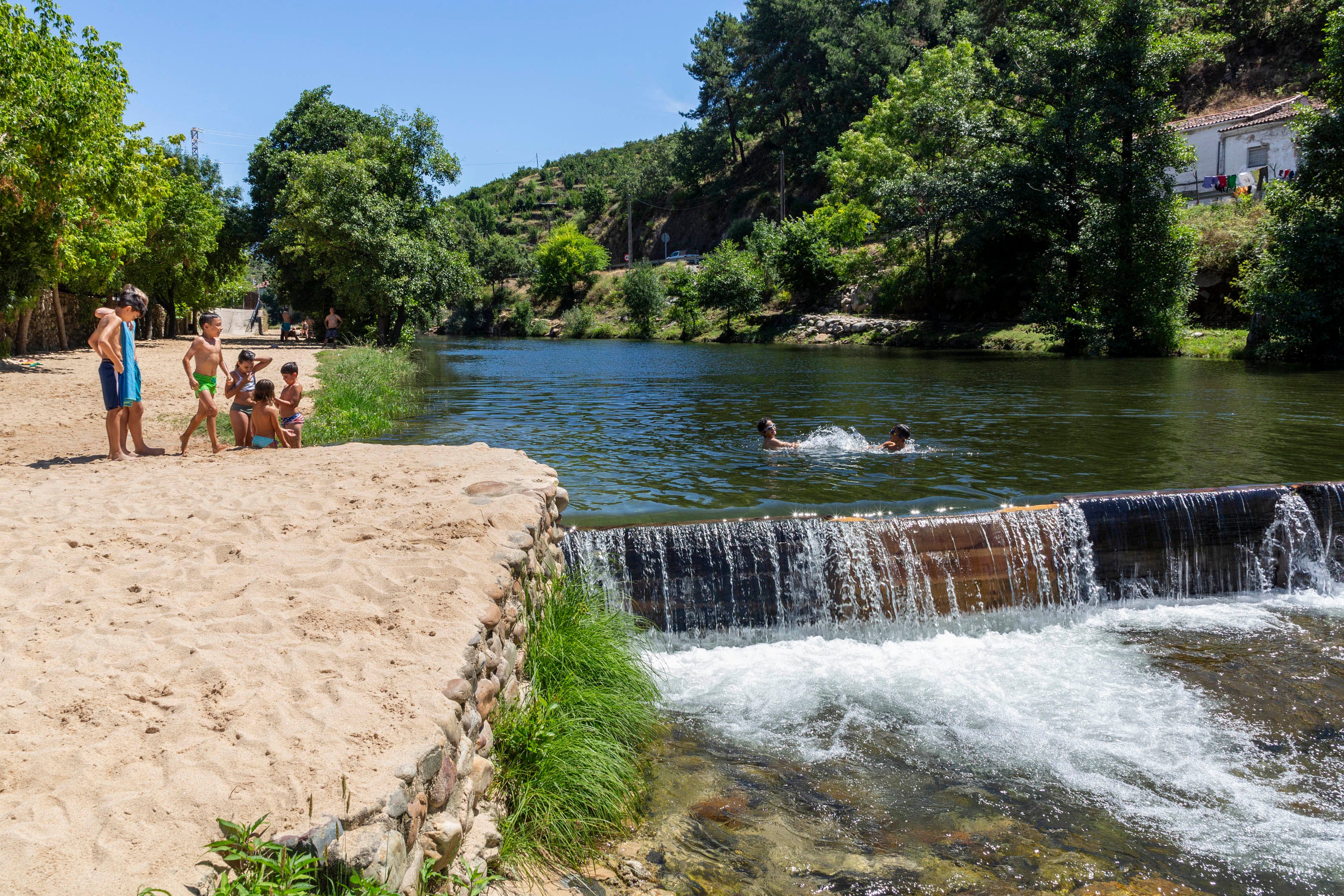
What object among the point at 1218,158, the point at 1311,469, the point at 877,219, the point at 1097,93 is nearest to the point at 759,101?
the point at 877,219

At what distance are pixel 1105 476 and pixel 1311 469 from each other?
2927mm

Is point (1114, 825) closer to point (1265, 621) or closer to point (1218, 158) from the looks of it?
point (1265, 621)

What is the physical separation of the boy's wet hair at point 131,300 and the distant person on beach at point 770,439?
850 centimetres

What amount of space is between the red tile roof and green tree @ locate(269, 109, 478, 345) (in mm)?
32883

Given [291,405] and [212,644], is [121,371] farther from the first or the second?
[212,644]

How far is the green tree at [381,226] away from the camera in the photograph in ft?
110

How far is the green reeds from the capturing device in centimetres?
435

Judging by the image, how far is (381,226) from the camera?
34.3 metres

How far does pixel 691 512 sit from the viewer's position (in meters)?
9.73

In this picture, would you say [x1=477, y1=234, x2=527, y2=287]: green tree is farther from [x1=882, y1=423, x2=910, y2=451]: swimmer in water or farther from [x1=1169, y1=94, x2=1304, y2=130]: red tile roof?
[x1=882, y1=423, x2=910, y2=451]: swimmer in water

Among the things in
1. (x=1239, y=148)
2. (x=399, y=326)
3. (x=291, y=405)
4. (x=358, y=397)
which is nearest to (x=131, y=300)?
(x=291, y=405)

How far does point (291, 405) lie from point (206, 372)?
109 cm

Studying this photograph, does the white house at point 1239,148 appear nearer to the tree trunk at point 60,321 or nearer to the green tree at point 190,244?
the green tree at point 190,244

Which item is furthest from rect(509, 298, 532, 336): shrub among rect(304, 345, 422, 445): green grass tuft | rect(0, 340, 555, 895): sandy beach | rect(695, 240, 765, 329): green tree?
rect(0, 340, 555, 895): sandy beach
